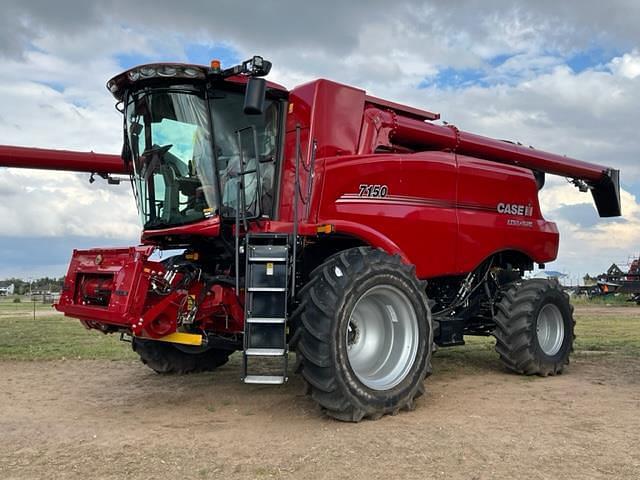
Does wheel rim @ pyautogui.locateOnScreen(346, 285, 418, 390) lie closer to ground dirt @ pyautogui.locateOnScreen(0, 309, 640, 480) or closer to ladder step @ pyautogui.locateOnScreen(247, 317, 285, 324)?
ground dirt @ pyautogui.locateOnScreen(0, 309, 640, 480)

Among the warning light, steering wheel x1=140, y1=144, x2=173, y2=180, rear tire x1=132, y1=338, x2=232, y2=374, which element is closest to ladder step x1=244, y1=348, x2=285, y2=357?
the warning light

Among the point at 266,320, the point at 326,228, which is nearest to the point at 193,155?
the point at 326,228

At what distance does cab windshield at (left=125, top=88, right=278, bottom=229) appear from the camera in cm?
636

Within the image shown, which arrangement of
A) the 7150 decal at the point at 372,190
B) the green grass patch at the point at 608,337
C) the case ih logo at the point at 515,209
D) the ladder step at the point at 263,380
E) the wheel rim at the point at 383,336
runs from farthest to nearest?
1. the green grass patch at the point at 608,337
2. the case ih logo at the point at 515,209
3. the 7150 decal at the point at 372,190
4. the wheel rim at the point at 383,336
5. the ladder step at the point at 263,380

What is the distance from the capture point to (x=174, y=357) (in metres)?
8.21

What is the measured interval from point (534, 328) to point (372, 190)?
3.05 m

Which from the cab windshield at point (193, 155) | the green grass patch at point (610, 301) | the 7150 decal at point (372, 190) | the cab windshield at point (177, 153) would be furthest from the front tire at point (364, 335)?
the green grass patch at point (610, 301)

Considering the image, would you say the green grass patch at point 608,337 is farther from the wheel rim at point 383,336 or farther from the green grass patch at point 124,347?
the wheel rim at point 383,336

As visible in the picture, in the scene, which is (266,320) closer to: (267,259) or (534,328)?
(267,259)

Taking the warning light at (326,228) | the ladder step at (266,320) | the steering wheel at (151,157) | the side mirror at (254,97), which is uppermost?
the side mirror at (254,97)

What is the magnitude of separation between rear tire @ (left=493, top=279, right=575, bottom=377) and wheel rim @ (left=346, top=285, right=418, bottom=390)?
7.77 ft

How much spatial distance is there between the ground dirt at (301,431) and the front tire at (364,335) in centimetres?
21

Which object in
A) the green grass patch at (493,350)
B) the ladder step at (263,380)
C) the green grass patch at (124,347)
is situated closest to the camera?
the ladder step at (263,380)

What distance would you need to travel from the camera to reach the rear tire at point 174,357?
799 centimetres
